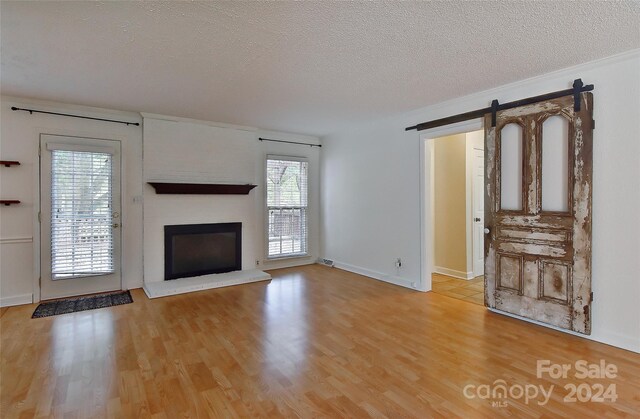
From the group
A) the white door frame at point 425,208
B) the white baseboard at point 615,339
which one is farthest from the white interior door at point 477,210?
the white baseboard at point 615,339

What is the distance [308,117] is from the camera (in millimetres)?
4980

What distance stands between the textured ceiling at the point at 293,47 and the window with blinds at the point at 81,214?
857 mm

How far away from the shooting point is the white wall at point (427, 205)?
2.79 meters

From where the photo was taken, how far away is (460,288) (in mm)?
4762

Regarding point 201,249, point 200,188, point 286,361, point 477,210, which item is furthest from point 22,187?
point 477,210

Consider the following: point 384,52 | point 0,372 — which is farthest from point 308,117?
point 0,372

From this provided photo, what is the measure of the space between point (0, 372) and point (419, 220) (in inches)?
176

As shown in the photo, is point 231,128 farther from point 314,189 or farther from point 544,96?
point 544,96

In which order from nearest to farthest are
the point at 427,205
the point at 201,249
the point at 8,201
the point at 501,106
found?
the point at 501,106 < the point at 8,201 < the point at 427,205 < the point at 201,249

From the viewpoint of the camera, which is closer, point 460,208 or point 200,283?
point 200,283

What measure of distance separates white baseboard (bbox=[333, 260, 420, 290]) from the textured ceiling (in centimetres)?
254

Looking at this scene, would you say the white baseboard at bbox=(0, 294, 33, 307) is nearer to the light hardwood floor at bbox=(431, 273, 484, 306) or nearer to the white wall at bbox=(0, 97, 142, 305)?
the white wall at bbox=(0, 97, 142, 305)

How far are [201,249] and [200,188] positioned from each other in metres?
0.98

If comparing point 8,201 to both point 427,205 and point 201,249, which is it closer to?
point 201,249
